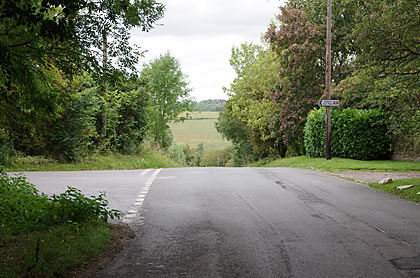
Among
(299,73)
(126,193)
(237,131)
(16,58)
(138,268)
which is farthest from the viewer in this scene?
(237,131)

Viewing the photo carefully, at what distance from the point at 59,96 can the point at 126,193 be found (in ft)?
16.6

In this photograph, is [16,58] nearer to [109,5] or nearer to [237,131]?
[109,5]

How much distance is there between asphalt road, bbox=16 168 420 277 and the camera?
Answer: 5.65m

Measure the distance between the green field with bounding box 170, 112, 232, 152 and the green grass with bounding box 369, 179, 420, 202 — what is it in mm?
103250

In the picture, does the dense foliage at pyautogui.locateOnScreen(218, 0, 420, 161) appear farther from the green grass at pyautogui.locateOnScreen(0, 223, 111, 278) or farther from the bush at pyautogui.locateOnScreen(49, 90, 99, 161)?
the bush at pyautogui.locateOnScreen(49, 90, 99, 161)

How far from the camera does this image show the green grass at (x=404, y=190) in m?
11.9

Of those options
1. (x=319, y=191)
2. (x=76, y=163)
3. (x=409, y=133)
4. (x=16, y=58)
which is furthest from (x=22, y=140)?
(x=409, y=133)

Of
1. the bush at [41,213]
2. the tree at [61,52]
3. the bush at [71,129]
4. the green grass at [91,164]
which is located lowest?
the green grass at [91,164]

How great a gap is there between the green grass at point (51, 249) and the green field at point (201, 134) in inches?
4334

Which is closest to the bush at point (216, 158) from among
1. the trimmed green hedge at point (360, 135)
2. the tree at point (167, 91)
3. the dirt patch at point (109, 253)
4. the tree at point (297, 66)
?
the tree at point (167, 91)

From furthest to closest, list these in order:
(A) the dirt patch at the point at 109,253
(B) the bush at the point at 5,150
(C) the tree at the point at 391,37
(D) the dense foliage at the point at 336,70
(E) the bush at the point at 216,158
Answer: (E) the bush at the point at 216,158
(B) the bush at the point at 5,150
(D) the dense foliage at the point at 336,70
(C) the tree at the point at 391,37
(A) the dirt patch at the point at 109,253

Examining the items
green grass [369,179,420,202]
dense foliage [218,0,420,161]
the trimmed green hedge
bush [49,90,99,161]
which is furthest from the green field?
green grass [369,179,420,202]

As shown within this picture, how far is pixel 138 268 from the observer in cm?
564

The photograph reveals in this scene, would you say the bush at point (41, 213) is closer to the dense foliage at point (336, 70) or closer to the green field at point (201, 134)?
the dense foliage at point (336, 70)
